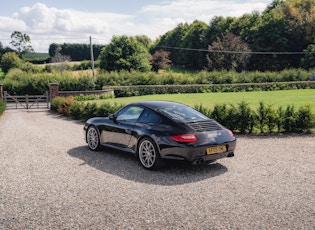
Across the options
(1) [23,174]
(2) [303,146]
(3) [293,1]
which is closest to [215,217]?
(1) [23,174]

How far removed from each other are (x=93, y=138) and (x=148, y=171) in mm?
2570

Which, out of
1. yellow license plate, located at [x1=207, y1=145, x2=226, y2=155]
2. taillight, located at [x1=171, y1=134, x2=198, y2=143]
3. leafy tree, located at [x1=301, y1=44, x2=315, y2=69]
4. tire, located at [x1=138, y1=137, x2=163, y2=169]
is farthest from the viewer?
leafy tree, located at [x1=301, y1=44, x2=315, y2=69]

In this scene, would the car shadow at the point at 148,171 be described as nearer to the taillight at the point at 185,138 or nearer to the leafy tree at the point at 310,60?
the taillight at the point at 185,138

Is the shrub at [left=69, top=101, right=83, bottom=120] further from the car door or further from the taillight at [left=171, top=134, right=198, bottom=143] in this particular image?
the taillight at [left=171, top=134, right=198, bottom=143]

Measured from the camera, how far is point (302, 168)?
687 cm

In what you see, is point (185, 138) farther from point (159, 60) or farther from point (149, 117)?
point (159, 60)

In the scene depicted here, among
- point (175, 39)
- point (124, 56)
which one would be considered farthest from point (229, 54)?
point (175, 39)

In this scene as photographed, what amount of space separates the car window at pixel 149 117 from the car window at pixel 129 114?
0.19 metres

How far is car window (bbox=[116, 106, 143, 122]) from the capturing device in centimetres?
754

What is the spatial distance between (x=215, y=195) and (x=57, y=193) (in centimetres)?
267

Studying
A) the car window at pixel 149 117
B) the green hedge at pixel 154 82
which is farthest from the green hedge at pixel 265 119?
the green hedge at pixel 154 82

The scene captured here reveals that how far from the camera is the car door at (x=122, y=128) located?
24.5ft

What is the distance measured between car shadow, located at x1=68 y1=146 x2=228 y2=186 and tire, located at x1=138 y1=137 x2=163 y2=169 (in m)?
0.14

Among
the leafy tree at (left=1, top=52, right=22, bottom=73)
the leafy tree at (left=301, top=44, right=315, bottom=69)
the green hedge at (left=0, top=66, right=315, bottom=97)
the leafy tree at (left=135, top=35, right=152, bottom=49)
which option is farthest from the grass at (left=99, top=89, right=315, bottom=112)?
the leafy tree at (left=135, top=35, right=152, bottom=49)
